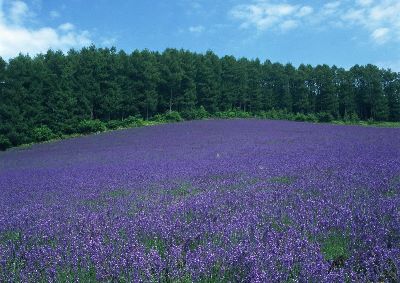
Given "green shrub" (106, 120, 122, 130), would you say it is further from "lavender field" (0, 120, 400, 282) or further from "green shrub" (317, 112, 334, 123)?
"lavender field" (0, 120, 400, 282)

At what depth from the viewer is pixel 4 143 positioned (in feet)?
90.7

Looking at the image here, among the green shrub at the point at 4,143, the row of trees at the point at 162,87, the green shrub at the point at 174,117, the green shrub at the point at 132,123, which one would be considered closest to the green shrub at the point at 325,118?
the row of trees at the point at 162,87

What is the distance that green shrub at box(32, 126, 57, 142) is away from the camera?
29219 millimetres

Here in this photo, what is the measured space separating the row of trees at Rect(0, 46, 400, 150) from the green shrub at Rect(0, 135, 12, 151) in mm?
380

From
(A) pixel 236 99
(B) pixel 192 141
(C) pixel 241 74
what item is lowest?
(B) pixel 192 141

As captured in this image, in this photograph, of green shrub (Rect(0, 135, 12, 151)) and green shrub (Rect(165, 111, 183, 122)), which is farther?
green shrub (Rect(165, 111, 183, 122))

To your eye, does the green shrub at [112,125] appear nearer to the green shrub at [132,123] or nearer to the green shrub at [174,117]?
the green shrub at [132,123]

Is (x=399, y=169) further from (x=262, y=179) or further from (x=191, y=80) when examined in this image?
(x=191, y=80)

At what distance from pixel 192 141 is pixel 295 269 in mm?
16987

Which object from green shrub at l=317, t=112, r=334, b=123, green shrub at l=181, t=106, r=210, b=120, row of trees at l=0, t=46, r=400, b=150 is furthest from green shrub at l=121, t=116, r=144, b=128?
green shrub at l=317, t=112, r=334, b=123

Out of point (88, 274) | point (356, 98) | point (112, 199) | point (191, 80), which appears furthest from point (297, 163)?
point (356, 98)

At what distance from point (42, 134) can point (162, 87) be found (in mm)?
15980

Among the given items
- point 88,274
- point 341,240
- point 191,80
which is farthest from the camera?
point 191,80

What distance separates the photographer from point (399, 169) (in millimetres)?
7199
